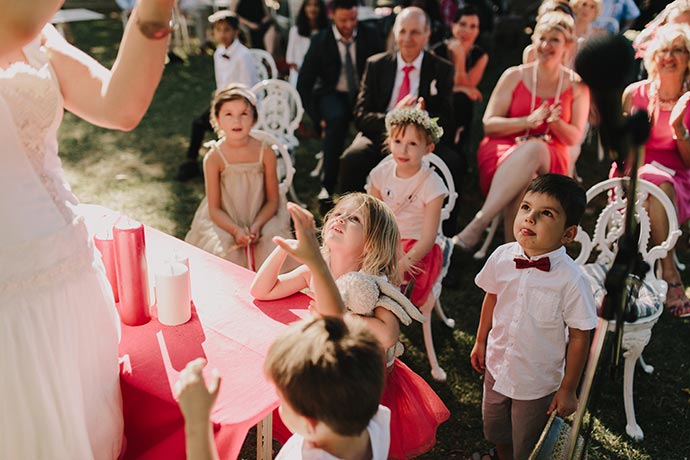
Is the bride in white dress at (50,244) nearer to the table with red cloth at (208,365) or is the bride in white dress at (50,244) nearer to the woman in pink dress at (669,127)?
the table with red cloth at (208,365)

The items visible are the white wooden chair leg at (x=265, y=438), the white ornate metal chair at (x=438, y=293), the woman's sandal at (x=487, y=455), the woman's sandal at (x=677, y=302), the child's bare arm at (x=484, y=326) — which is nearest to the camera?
the white wooden chair leg at (x=265, y=438)

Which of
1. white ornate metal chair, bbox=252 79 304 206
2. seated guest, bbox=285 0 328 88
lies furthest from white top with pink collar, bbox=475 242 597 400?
seated guest, bbox=285 0 328 88

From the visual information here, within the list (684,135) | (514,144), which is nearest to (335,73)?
(514,144)

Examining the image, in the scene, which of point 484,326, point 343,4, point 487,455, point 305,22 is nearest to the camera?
point 484,326

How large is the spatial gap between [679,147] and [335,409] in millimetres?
2874

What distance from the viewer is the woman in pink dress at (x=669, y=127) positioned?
3.21 meters

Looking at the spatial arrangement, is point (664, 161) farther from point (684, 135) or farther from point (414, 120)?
point (414, 120)

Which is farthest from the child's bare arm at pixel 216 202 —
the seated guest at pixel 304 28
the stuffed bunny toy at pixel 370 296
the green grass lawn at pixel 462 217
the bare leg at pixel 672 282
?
the seated guest at pixel 304 28

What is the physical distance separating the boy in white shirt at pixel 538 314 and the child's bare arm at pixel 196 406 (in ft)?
4.09

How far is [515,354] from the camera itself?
2.13 meters

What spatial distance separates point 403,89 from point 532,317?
8.04 ft

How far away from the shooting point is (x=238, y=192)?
3340 mm

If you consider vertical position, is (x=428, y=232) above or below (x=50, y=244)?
below

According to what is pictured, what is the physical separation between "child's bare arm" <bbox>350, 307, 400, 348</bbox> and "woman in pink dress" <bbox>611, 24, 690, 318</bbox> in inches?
74.3
